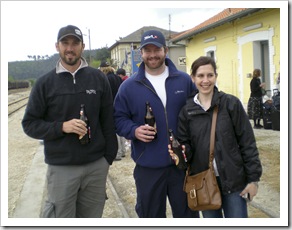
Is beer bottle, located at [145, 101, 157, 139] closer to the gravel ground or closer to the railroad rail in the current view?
the gravel ground

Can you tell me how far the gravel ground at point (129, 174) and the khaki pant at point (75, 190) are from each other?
1.48 meters

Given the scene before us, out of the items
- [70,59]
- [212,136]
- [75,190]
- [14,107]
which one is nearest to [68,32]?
[70,59]

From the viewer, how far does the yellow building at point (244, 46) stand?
11.1 m

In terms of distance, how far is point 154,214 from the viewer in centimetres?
335

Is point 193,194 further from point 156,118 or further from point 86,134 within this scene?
point 86,134

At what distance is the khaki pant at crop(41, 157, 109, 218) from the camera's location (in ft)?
10.3

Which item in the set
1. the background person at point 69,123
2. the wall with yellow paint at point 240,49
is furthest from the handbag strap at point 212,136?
the wall with yellow paint at point 240,49

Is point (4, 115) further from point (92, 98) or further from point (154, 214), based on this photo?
point (154, 214)

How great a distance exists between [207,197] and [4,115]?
7.14 feet

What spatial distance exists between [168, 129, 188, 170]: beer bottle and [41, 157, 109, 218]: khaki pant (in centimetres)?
74

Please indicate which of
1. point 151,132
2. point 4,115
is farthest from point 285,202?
point 4,115

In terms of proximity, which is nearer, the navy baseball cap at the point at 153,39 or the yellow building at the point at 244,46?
the navy baseball cap at the point at 153,39

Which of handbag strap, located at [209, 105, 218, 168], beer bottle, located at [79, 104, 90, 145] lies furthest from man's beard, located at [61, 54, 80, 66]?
handbag strap, located at [209, 105, 218, 168]

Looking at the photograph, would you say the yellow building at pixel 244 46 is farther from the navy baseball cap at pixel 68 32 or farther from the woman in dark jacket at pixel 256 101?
the navy baseball cap at pixel 68 32
